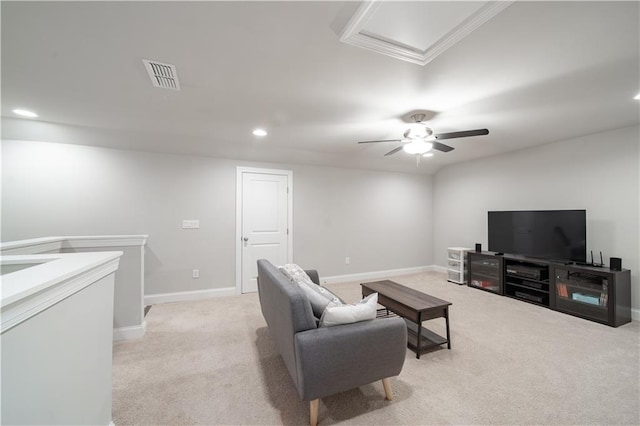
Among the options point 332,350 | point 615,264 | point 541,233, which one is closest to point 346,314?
point 332,350

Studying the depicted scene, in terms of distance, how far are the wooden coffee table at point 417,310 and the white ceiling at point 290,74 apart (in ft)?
6.53

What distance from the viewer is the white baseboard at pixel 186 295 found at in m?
3.88

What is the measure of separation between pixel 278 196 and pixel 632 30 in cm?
418

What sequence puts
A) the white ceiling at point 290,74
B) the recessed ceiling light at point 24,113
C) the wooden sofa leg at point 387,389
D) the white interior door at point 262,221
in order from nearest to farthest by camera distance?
1. the white ceiling at point 290,74
2. the wooden sofa leg at point 387,389
3. the recessed ceiling light at point 24,113
4. the white interior door at point 262,221

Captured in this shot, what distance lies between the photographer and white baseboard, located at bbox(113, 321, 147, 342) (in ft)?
9.09

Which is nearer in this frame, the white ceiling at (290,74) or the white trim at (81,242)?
the white ceiling at (290,74)

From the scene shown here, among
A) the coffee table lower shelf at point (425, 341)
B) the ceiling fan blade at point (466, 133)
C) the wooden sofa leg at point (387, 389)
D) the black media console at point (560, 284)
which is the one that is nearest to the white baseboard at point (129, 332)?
the wooden sofa leg at point (387, 389)

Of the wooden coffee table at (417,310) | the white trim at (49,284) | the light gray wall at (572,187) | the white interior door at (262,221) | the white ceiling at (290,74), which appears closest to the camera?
the white trim at (49,284)

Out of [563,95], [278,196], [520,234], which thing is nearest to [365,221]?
[278,196]

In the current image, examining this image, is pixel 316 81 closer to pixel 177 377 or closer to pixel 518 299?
pixel 177 377

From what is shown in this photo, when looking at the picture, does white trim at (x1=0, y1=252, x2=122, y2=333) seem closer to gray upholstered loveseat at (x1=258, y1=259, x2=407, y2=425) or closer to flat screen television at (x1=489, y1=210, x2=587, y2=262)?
gray upholstered loveseat at (x1=258, y1=259, x2=407, y2=425)

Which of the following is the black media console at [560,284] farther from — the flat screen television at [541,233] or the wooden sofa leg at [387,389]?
the wooden sofa leg at [387,389]

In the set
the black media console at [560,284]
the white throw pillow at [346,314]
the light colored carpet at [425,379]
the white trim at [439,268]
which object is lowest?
the light colored carpet at [425,379]

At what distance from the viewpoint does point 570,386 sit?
6.56ft
